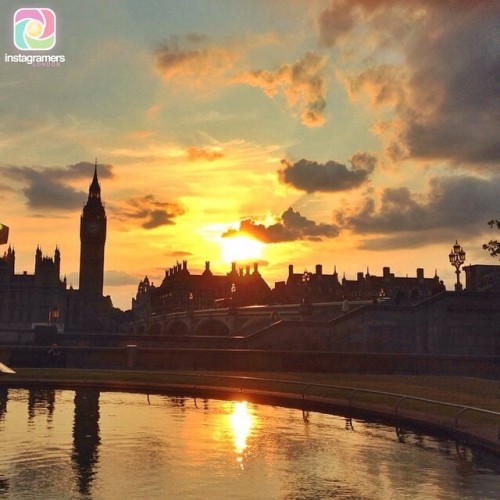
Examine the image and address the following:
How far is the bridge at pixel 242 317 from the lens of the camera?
79688mm

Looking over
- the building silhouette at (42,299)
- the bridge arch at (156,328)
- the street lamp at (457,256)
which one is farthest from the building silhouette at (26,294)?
the street lamp at (457,256)

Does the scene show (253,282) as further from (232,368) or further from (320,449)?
(320,449)

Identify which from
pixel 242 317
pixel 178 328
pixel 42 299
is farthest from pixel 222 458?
pixel 42 299

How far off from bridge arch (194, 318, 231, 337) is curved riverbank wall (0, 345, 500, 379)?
65.2 meters

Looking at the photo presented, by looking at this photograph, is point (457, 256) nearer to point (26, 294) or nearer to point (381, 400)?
point (381, 400)

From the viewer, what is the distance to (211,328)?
124250mm

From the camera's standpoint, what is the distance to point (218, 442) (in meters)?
19.4

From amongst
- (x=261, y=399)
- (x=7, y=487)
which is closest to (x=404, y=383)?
(x=261, y=399)

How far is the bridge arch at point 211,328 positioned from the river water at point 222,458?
9149 centimetres

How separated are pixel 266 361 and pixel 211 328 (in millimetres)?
77516

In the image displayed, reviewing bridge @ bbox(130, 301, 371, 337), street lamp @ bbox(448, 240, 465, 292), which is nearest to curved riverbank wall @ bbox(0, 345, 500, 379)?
street lamp @ bbox(448, 240, 465, 292)

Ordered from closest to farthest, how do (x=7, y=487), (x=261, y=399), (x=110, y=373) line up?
(x=7, y=487), (x=261, y=399), (x=110, y=373)

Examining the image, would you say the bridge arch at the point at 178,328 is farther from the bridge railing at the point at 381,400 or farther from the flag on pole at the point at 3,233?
the flag on pole at the point at 3,233

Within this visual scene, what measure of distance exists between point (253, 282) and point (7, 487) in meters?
176
